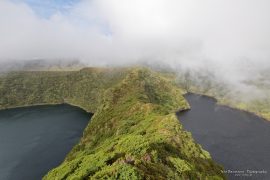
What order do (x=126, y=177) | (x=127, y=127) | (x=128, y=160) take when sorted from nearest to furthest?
1. (x=126, y=177)
2. (x=128, y=160)
3. (x=127, y=127)

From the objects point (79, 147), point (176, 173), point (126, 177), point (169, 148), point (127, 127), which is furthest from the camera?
point (79, 147)

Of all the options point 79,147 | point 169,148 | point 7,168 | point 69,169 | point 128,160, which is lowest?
point 7,168

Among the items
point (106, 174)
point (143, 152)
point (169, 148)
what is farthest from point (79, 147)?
point (106, 174)

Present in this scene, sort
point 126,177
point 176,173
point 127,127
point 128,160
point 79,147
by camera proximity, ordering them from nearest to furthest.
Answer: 1. point 126,177
2. point 128,160
3. point 176,173
4. point 127,127
5. point 79,147

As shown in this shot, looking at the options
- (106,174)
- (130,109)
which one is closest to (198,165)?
(106,174)

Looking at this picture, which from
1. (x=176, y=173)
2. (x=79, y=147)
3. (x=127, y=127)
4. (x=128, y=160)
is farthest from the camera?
(x=79, y=147)

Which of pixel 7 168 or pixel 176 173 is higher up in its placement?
pixel 176 173

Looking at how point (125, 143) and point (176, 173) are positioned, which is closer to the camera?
point (176, 173)

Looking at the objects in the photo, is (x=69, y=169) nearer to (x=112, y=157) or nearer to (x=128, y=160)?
(x=112, y=157)

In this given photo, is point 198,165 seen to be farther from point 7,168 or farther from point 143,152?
point 7,168
